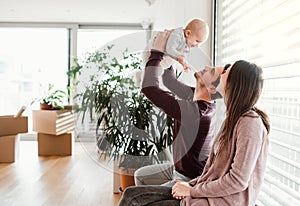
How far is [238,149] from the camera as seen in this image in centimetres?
132

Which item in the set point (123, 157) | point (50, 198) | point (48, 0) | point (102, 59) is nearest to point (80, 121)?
point (102, 59)

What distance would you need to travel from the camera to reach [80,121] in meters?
2.56

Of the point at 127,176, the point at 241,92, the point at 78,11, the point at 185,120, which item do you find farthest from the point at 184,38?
the point at 78,11

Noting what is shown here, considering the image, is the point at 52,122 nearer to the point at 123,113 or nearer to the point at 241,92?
the point at 123,113

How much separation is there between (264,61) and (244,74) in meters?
0.48

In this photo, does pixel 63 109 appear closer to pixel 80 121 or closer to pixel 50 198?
pixel 50 198

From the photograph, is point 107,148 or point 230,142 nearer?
point 230,142

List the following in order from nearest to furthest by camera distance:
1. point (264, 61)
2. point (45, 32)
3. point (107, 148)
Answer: point (264, 61) < point (107, 148) < point (45, 32)

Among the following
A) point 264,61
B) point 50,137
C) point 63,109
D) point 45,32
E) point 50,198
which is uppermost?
point 45,32

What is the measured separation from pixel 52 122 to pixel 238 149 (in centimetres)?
432

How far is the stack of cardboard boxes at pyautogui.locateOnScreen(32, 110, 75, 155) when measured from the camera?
5371 mm

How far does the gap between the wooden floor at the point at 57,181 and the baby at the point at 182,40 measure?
3.46 ft

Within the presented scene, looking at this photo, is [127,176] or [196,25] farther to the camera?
[127,176]

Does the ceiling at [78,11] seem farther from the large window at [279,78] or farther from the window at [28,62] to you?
the large window at [279,78]
